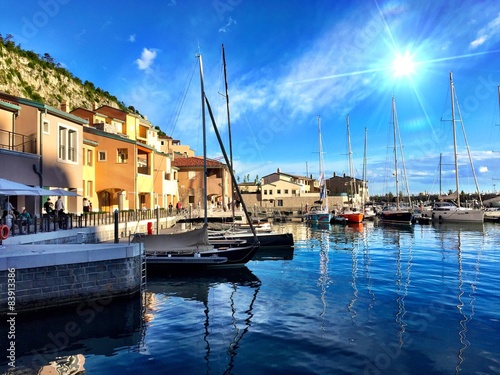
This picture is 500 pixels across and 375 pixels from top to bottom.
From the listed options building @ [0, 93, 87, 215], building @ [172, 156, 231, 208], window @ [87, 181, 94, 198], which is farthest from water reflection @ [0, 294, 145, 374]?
building @ [172, 156, 231, 208]

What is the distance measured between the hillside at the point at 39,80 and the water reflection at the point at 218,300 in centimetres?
4691

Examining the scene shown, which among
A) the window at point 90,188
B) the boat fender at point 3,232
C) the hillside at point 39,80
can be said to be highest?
the hillside at point 39,80

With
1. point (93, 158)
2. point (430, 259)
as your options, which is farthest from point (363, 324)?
point (93, 158)

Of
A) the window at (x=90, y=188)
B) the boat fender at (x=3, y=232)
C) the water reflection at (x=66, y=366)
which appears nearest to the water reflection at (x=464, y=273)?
the water reflection at (x=66, y=366)

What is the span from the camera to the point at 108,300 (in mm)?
13227

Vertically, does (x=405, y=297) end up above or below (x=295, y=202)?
below

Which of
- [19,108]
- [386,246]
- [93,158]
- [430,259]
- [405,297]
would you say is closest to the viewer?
[405,297]

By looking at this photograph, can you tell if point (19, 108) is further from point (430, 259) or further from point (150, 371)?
point (430, 259)

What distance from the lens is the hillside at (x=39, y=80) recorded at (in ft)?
196

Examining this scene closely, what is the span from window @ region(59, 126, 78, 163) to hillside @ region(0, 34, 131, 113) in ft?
105

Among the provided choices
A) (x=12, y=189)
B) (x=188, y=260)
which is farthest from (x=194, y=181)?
(x=12, y=189)

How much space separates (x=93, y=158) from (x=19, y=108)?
14893 mm

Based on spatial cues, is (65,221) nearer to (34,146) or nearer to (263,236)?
(34,146)

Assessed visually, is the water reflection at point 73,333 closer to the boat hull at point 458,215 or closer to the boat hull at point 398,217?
the boat hull at point 398,217
